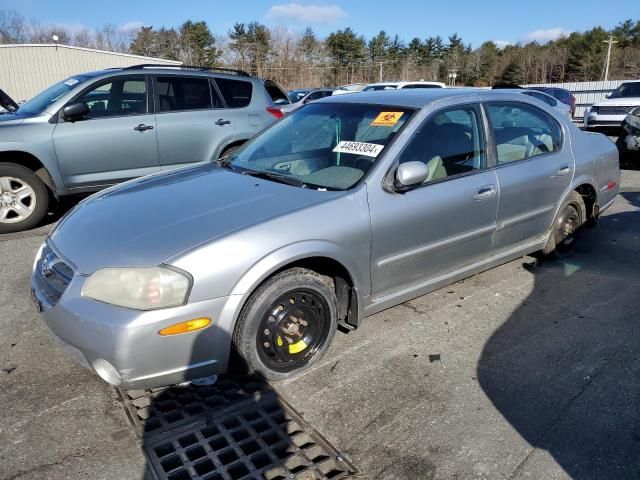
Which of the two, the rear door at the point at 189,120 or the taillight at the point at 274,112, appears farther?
the taillight at the point at 274,112

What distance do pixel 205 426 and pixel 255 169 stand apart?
1767 millimetres

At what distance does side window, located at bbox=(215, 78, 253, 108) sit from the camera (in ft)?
22.7

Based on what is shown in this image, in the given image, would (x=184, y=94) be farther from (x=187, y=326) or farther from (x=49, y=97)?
(x=187, y=326)

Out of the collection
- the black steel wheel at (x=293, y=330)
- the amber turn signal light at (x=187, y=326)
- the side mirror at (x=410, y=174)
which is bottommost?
the black steel wheel at (x=293, y=330)

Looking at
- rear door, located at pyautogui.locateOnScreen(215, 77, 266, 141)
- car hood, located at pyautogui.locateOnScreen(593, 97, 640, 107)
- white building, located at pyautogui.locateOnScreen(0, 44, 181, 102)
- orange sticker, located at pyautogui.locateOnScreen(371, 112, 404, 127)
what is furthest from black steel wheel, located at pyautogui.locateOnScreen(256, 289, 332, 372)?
white building, located at pyautogui.locateOnScreen(0, 44, 181, 102)

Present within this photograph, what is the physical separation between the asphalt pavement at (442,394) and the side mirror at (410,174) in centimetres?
105

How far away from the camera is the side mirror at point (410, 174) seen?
122 inches

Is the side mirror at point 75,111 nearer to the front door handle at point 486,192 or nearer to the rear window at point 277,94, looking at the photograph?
the rear window at point 277,94

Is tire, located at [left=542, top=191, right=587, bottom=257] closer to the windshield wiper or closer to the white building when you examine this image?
the windshield wiper

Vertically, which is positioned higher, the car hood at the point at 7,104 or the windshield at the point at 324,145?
the car hood at the point at 7,104

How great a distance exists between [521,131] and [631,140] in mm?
6615

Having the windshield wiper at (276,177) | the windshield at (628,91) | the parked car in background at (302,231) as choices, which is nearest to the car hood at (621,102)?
the windshield at (628,91)

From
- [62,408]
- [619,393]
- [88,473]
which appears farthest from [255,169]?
[619,393]

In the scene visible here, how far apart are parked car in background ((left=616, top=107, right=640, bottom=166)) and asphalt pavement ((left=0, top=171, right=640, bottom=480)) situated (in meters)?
6.33
